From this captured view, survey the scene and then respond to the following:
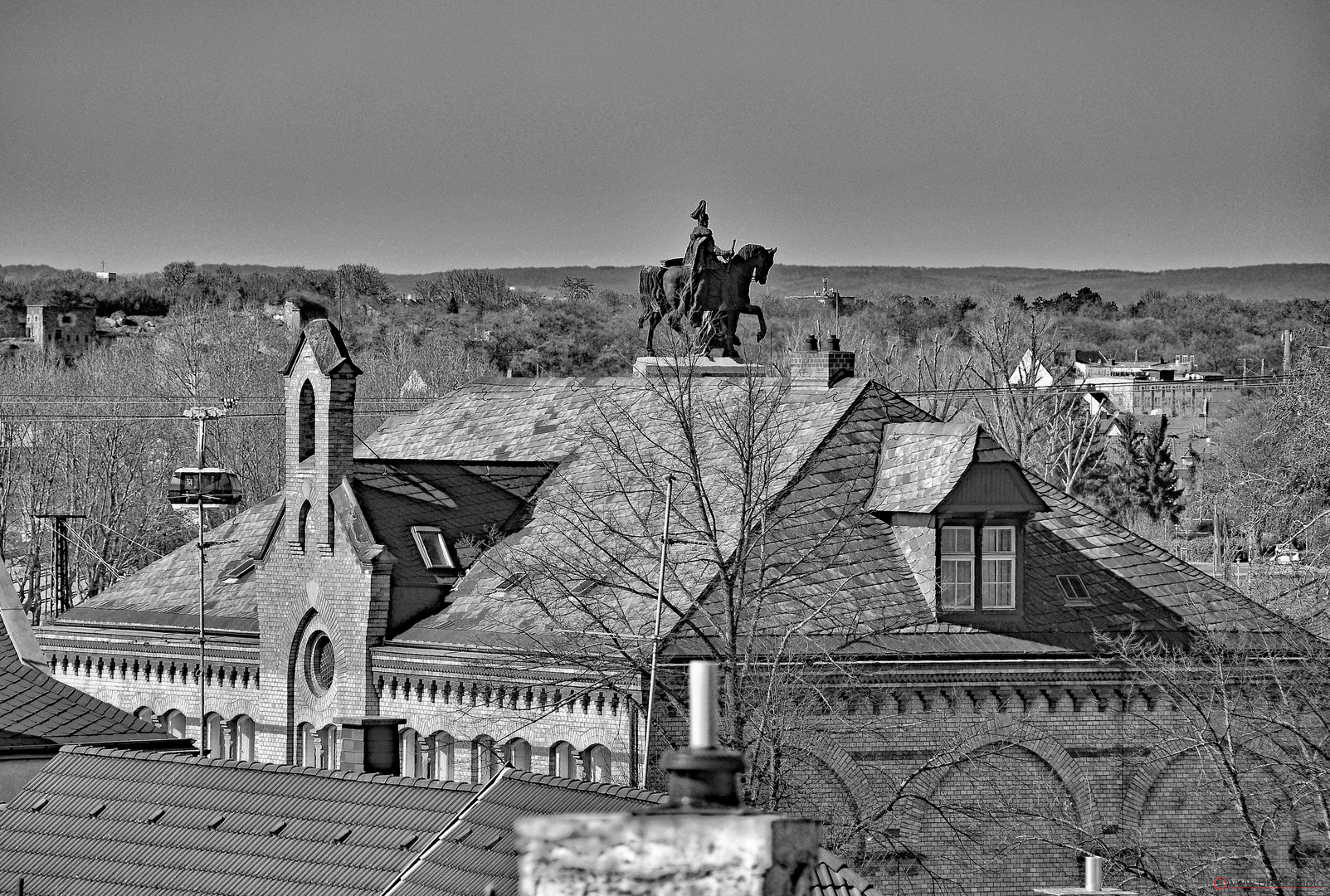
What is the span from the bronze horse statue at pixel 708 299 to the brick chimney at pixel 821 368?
1.88 m

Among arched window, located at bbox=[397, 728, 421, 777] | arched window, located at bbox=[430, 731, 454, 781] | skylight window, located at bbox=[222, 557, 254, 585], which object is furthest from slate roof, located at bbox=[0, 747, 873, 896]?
skylight window, located at bbox=[222, 557, 254, 585]

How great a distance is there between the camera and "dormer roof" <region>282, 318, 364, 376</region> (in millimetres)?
37469

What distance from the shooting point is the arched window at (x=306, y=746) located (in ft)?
122

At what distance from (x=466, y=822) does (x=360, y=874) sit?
104cm

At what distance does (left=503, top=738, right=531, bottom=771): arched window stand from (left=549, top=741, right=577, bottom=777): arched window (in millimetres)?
479

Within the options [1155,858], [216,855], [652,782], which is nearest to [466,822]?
[216,855]

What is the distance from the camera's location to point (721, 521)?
3569cm

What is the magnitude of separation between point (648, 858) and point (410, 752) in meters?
27.3

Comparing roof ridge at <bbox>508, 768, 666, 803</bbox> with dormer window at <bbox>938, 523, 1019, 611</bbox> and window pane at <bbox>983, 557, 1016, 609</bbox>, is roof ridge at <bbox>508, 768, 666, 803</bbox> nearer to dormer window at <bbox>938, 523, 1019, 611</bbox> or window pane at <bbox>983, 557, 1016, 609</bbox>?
dormer window at <bbox>938, 523, 1019, 611</bbox>

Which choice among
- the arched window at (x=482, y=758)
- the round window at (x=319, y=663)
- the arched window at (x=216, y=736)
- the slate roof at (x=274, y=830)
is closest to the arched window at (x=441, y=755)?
the arched window at (x=482, y=758)

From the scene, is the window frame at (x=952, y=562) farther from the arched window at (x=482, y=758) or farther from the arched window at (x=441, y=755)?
the arched window at (x=441, y=755)

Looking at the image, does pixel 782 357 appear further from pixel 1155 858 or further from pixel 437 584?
pixel 1155 858

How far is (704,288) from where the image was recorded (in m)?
40.5

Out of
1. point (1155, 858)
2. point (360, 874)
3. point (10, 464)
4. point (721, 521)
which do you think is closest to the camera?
point (360, 874)
